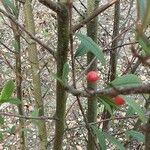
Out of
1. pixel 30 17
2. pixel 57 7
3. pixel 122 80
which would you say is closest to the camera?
pixel 57 7

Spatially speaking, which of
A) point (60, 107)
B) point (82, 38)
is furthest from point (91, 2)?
point (60, 107)

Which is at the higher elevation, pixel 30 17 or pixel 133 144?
pixel 30 17

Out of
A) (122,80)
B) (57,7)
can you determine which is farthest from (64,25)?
(122,80)

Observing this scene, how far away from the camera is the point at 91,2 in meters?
1.00

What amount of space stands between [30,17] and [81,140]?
1.69m

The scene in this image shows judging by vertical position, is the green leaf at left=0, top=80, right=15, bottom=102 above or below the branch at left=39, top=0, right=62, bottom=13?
below

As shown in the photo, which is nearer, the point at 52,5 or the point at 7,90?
the point at 52,5

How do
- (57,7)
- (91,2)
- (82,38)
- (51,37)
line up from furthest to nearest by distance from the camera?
(51,37)
(91,2)
(82,38)
(57,7)

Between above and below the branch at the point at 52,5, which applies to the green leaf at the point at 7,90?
below

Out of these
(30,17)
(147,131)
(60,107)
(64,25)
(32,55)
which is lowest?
(147,131)

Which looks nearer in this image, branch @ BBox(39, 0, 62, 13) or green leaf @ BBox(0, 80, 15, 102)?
branch @ BBox(39, 0, 62, 13)

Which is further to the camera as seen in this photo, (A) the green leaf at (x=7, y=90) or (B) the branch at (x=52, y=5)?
(A) the green leaf at (x=7, y=90)

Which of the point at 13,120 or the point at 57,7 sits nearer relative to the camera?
the point at 57,7

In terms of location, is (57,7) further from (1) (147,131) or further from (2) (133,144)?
(2) (133,144)
